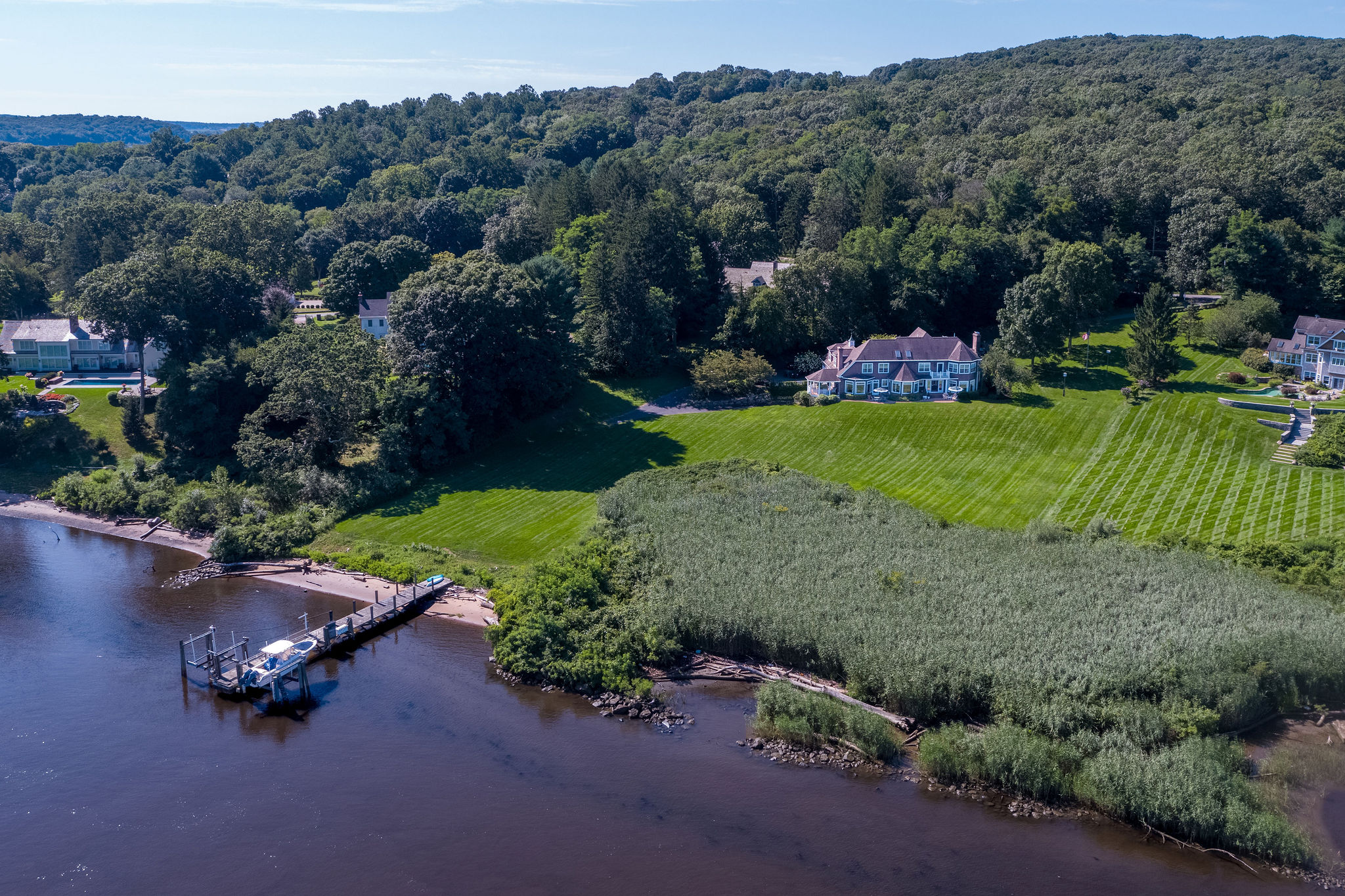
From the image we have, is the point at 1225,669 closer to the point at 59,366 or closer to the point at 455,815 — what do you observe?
the point at 455,815

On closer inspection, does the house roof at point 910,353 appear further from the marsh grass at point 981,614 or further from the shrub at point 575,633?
the shrub at point 575,633

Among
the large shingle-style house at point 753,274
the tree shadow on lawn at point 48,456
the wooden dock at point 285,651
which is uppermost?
the large shingle-style house at point 753,274

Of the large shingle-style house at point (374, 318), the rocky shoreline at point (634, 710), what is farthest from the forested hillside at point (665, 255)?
the rocky shoreline at point (634, 710)

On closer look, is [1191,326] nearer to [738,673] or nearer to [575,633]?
[738,673]

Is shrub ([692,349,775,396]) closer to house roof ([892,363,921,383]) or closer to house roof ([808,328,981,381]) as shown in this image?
house roof ([808,328,981,381])

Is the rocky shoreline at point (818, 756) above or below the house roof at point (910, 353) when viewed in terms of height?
below

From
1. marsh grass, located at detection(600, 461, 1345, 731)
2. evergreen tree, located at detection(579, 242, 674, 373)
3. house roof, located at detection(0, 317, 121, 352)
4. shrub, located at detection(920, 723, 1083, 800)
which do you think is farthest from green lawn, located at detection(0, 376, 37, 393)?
shrub, located at detection(920, 723, 1083, 800)
